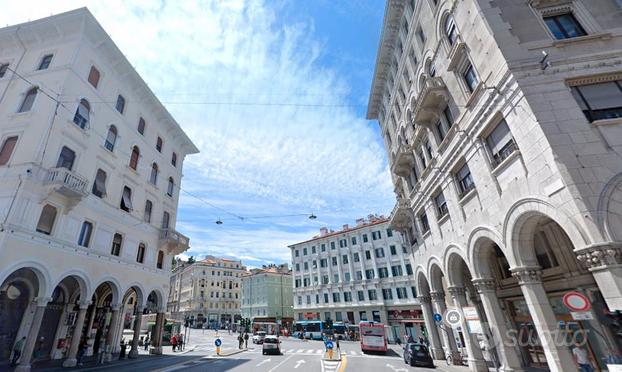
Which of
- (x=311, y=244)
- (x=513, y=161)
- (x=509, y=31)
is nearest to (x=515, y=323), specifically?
(x=513, y=161)

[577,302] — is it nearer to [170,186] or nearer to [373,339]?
[373,339]

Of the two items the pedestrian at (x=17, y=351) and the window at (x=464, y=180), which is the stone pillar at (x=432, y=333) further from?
the pedestrian at (x=17, y=351)

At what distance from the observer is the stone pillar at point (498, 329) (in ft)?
39.8

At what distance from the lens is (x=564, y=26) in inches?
460

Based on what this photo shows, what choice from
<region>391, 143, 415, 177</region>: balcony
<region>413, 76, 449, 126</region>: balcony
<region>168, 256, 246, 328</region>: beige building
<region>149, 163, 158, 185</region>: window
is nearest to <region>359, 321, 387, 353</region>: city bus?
<region>391, 143, 415, 177</region>: balcony

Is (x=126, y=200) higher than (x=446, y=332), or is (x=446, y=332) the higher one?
(x=126, y=200)

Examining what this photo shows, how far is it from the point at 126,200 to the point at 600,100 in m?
27.6

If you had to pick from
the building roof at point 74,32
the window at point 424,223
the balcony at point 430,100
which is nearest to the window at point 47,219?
the building roof at point 74,32

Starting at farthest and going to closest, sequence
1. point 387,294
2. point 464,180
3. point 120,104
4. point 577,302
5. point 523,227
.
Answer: point 387,294 < point 120,104 < point 464,180 < point 523,227 < point 577,302

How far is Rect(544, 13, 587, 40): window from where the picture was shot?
11.5m

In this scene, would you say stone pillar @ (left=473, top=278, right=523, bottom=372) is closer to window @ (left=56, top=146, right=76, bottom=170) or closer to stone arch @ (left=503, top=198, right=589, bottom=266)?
stone arch @ (left=503, top=198, right=589, bottom=266)

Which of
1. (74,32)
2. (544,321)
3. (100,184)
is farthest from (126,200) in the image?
(544,321)

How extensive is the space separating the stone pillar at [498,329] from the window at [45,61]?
29081 mm

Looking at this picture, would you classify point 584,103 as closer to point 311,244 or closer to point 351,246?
point 351,246
